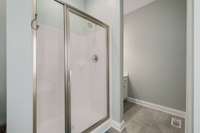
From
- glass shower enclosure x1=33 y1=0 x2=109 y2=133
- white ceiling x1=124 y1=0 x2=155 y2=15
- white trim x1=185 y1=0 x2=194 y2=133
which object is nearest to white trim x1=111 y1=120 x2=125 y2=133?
glass shower enclosure x1=33 y1=0 x2=109 y2=133

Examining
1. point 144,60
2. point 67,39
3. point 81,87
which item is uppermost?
point 67,39

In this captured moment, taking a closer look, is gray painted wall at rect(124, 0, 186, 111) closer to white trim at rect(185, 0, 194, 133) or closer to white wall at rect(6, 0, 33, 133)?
white trim at rect(185, 0, 194, 133)

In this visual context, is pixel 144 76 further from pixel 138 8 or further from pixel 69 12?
pixel 69 12

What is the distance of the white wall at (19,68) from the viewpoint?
3.21ft

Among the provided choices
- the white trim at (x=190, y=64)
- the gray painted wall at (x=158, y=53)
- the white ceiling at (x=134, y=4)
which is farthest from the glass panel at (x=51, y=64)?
the gray painted wall at (x=158, y=53)

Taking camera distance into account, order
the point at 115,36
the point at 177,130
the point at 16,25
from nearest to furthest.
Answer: the point at 16,25 → the point at 177,130 → the point at 115,36

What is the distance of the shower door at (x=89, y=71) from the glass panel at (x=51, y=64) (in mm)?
192

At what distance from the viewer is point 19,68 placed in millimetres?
1013

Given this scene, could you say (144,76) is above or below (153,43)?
below

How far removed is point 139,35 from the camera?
2.58 meters

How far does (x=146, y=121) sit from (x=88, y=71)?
1.43 m

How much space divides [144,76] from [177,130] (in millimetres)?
1201
